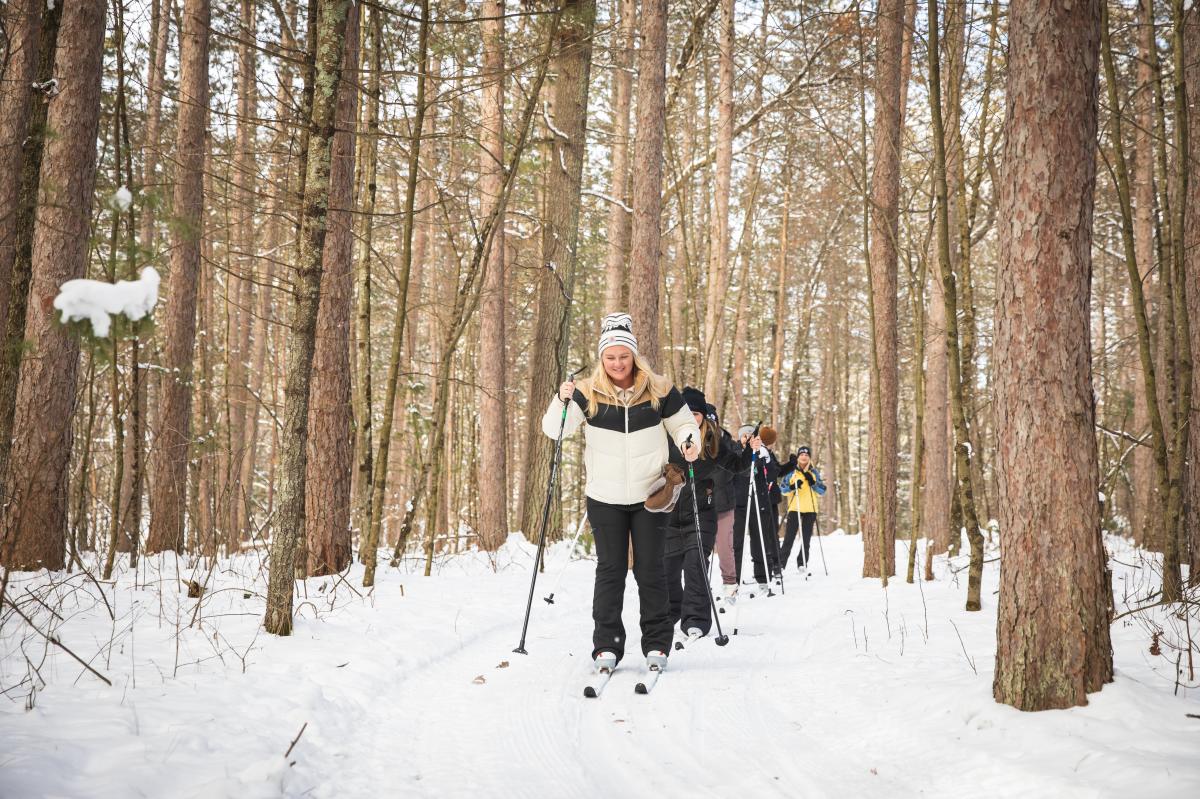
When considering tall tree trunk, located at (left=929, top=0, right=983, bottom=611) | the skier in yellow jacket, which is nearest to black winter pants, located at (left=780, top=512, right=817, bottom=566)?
the skier in yellow jacket

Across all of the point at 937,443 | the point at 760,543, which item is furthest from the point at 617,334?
the point at 937,443

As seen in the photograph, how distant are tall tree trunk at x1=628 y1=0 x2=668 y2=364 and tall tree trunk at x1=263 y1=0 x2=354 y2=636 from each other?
5.60 metres

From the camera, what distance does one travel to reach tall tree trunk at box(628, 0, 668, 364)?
31.8ft

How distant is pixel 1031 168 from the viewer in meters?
3.49

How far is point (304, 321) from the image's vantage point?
4609 millimetres

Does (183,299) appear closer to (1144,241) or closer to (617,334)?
(617,334)

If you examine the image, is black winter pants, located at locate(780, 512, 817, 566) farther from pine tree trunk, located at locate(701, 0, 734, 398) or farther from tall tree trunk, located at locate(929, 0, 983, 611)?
tall tree trunk, located at locate(929, 0, 983, 611)

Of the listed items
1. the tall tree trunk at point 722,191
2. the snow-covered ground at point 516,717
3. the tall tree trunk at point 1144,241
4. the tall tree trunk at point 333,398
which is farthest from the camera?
the tall tree trunk at point 722,191

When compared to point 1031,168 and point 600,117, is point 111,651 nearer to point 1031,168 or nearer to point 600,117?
point 1031,168

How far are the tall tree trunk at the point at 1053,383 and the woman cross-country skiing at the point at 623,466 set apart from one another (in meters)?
2.00

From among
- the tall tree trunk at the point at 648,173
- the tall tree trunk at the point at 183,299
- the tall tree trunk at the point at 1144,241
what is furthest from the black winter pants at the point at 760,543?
the tall tree trunk at the point at 183,299

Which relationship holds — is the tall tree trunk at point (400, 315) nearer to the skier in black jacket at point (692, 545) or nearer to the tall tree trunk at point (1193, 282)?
the skier in black jacket at point (692, 545)

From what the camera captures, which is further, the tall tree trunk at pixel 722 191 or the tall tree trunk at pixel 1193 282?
the tall tree trunk at pixel 722 191

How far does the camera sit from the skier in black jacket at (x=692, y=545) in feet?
19.4
